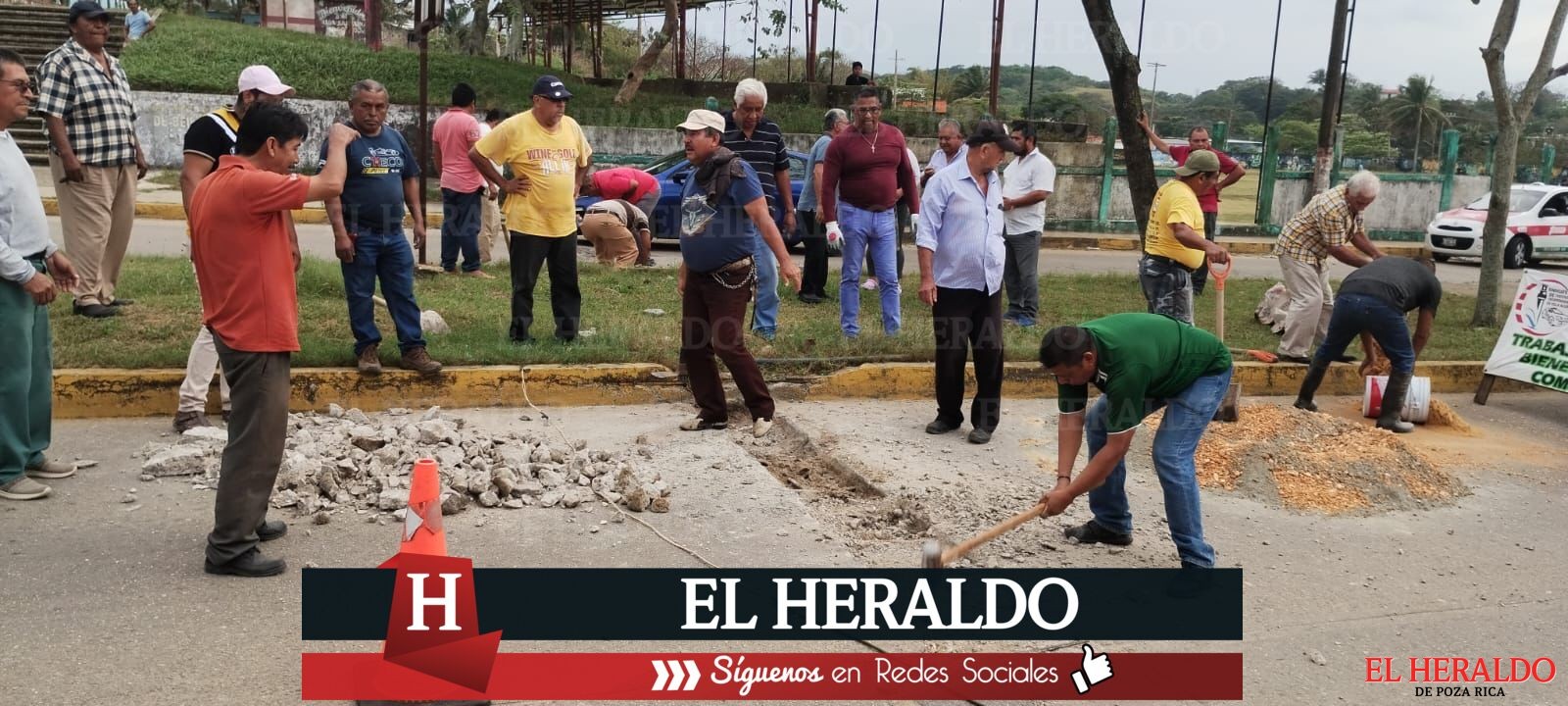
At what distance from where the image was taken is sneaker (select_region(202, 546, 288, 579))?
4.72 metres

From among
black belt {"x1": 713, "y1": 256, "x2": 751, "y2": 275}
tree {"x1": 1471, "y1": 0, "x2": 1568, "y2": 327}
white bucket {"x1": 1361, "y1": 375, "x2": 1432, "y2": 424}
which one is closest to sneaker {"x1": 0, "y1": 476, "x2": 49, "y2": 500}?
black belt {"x1": 713, "y1": 256, "x2": 751, "y2": 275}

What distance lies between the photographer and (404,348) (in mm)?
7344

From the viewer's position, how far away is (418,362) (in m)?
7.33

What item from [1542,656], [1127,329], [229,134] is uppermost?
[229,134]

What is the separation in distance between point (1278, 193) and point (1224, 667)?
19.1m

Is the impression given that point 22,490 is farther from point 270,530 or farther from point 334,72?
point 334,72

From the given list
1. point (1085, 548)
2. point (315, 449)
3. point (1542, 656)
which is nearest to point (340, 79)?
point (315, 449)

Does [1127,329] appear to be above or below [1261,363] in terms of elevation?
above

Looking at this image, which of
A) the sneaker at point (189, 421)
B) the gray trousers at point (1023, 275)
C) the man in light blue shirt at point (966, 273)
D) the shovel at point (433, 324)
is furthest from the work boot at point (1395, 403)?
the sneaker at point (189, 421)

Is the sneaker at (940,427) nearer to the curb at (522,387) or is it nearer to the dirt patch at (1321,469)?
the curb at (522,387)

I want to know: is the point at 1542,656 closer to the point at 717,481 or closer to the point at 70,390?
the point at 717,481

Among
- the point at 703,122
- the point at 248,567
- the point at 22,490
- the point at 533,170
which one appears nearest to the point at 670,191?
the point at 533,170

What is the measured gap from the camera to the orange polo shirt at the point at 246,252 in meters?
4.61

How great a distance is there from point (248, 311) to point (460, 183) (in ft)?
21.1
